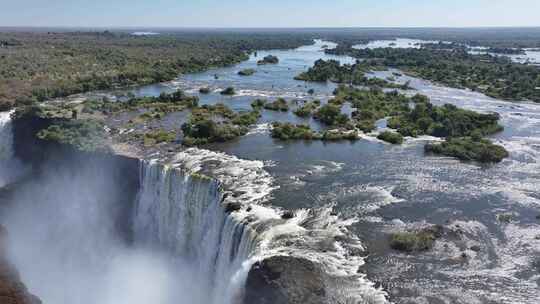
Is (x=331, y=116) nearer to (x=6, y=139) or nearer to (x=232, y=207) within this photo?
(x=232, y=207)

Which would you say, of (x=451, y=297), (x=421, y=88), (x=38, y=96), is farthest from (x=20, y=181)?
(x=421, y=88)

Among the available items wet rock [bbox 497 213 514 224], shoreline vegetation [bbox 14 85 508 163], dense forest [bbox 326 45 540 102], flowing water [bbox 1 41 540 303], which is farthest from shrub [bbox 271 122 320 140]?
dense forest [bbox 326 45 540 102]

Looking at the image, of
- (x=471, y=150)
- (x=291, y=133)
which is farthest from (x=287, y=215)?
(x=471, y=150)

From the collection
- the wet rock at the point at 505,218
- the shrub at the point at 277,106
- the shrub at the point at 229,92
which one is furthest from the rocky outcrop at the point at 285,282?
the shrub at the point at 229,92

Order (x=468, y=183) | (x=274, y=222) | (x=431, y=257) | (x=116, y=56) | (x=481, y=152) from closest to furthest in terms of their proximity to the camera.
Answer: (x=431, y=257)
(x=274, y=222)
(x=468, y=183)
(x=481, y=152)
(x=116, y=56)

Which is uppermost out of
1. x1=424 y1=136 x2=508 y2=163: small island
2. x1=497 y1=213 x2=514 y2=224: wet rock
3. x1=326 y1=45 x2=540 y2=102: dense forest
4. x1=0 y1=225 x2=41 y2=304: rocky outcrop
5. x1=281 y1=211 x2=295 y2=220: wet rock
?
x1=326 y1=45 x2=540 y2=102: dense forest

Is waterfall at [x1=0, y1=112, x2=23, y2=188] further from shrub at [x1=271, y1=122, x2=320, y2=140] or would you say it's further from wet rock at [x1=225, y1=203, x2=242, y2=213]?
wet rock at [x1=225, y1=203, x2=242, y2=213]

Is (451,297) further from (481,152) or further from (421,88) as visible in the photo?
(421,88)

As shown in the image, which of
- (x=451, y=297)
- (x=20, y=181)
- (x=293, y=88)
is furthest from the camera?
(x=293, y=88)
